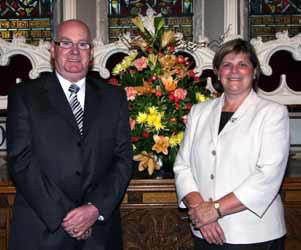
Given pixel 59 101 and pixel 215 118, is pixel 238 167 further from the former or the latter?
pixel 59 101

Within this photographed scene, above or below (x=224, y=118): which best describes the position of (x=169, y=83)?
above

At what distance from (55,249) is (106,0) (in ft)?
13.3

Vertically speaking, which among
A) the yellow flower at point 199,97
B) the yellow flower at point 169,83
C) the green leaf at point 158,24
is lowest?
the yellow flower at point 199,97

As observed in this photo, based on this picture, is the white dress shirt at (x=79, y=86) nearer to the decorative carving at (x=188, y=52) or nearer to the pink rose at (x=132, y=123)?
the pink rose at (x=132, y=123)

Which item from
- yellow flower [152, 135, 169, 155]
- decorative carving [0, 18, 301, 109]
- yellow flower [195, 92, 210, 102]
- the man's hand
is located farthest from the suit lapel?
decorative carving [0, 18, 301, 109]

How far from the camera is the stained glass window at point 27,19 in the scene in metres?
6.00

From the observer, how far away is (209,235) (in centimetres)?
231

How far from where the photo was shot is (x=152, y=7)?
598 cm

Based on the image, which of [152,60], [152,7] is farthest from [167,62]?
[152,7]

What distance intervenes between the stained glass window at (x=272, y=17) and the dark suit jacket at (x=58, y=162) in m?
3.80

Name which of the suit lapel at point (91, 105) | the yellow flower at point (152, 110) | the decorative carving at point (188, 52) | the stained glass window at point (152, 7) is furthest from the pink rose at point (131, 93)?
the stained glass window at point (152, 7)

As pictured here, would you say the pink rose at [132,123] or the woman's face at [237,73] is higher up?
the woman's face at [237,73]

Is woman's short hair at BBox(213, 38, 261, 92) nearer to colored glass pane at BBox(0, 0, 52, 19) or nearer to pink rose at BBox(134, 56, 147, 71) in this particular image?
pink rose at BBox(134, 56, 147, 71)

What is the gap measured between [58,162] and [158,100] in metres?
0.73
